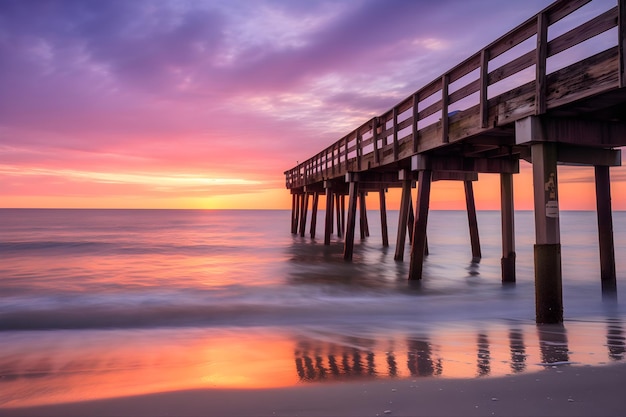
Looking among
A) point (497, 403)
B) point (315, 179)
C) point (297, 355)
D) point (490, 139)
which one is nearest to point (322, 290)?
point (490, 139)

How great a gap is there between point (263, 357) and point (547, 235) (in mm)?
3823

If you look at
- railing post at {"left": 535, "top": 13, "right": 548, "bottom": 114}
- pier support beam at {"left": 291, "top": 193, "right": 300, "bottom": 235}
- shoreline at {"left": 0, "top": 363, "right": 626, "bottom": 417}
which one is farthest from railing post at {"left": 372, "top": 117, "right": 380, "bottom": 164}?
pier support beam at {"left": 291, "top": 193, "right": 300, "bottom": 235}

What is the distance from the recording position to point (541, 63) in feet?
17.5

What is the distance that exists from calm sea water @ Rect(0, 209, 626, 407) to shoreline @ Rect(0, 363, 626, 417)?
0.22 meters

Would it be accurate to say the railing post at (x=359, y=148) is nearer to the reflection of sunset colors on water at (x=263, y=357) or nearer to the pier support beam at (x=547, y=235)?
the pier support beam at (x=547, y=235)

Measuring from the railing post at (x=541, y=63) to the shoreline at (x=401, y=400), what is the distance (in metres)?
3.21

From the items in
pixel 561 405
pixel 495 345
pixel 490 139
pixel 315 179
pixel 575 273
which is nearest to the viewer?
pixel 561 405

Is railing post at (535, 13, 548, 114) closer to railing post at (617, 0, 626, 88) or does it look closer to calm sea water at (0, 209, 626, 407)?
railing post at (617, 0, 626, 88)

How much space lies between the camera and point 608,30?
445cm

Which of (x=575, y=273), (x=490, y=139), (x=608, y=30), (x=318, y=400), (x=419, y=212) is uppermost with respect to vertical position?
(x=608, y=30)

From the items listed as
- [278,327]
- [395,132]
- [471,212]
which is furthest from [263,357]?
[471,212]

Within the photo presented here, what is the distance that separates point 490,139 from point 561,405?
5478 mm

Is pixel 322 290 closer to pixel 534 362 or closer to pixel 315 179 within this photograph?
pixel 534 362

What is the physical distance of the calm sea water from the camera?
3973 millimetres
